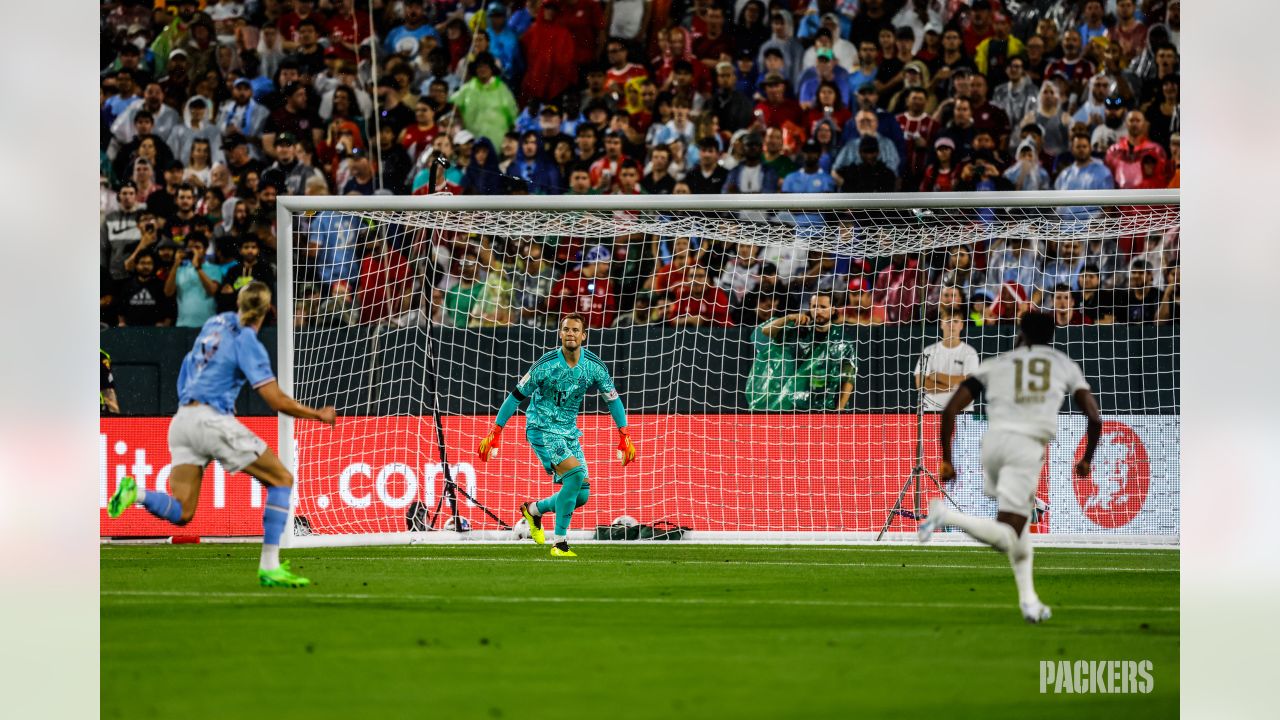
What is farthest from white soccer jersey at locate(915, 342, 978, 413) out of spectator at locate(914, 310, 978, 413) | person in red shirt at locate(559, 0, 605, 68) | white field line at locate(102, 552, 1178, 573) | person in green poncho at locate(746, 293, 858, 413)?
person in red shirt at locate(559, 0, 605, 68)

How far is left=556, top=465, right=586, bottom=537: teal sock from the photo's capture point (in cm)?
1047

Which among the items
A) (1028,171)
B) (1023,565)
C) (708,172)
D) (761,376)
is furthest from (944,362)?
(1023,565)

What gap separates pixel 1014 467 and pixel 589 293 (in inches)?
242

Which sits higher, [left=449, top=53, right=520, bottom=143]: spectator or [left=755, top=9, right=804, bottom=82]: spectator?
[left=755, top=9, right=804, bottom=82]: spectator

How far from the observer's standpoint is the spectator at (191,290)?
1267 centimetres

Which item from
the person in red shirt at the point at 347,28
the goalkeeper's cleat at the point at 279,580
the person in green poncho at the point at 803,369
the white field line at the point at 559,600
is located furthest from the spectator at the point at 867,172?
the goalkeeper's cleat at the point at 279,580

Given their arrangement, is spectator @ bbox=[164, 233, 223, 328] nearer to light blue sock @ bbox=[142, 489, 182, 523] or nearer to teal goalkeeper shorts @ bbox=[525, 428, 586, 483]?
teal goalkeeper shorts @ bbox=[525, 428, 586, 483]

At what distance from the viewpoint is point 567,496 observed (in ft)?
34.5

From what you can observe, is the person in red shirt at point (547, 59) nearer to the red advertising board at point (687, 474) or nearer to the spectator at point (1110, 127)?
the red advertising board at point (687, 474)

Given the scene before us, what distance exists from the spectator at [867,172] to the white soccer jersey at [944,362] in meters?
2.08

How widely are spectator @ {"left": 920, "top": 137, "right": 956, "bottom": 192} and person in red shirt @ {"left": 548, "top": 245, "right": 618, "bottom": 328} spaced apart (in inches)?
122

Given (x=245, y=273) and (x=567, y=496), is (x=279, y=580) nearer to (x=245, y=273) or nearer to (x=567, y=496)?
(x=567, y=496)

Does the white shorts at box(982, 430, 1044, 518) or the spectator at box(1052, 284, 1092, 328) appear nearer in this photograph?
the white shorts at box(982, 430, 1044, 518)
